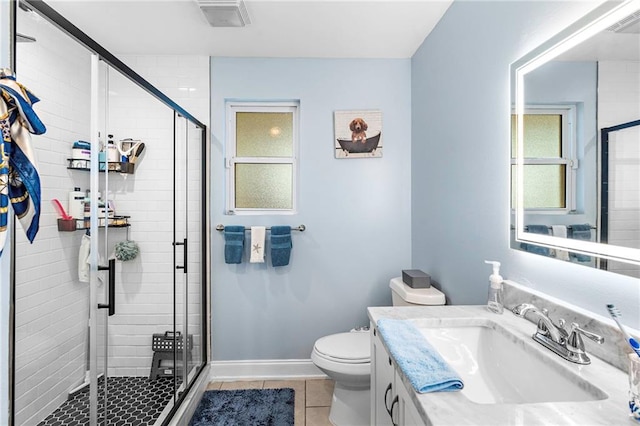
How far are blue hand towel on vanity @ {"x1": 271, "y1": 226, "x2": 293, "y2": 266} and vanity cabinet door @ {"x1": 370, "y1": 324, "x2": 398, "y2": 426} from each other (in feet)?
3.61

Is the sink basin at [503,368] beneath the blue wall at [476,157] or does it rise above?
beneath

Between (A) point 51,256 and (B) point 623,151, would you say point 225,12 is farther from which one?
(B) point 623,151

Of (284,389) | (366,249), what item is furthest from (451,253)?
(284,389)

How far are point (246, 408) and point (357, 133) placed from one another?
199 cm

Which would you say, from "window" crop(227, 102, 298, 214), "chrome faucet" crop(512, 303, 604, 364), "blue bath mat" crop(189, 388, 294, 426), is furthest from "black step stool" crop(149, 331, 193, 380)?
"chrome faucet" crop(512, 303, 604, 364)

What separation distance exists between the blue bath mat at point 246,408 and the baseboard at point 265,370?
0.51 feet

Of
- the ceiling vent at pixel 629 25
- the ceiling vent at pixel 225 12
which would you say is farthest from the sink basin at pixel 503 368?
the ceiling vent at pixel 225 12

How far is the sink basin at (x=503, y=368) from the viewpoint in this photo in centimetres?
83

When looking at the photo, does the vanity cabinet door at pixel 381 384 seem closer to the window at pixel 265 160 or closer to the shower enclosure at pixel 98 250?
the shower enclosure at pixel 98 250

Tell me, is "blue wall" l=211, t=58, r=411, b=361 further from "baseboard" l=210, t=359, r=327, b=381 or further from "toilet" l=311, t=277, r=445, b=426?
"toilet" l=311, t=277, r=445, b=426

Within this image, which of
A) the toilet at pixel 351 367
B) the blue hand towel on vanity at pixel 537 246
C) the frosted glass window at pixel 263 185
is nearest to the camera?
the blue hand towel on vanity at pixel 537 246

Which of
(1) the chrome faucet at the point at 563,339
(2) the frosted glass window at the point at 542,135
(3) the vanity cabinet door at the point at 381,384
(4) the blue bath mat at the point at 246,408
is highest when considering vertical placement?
(2) the frosted glass window at the point at 542,135

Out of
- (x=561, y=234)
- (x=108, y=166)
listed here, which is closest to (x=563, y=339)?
(x=561, y=234)

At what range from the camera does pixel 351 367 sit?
1.77m
